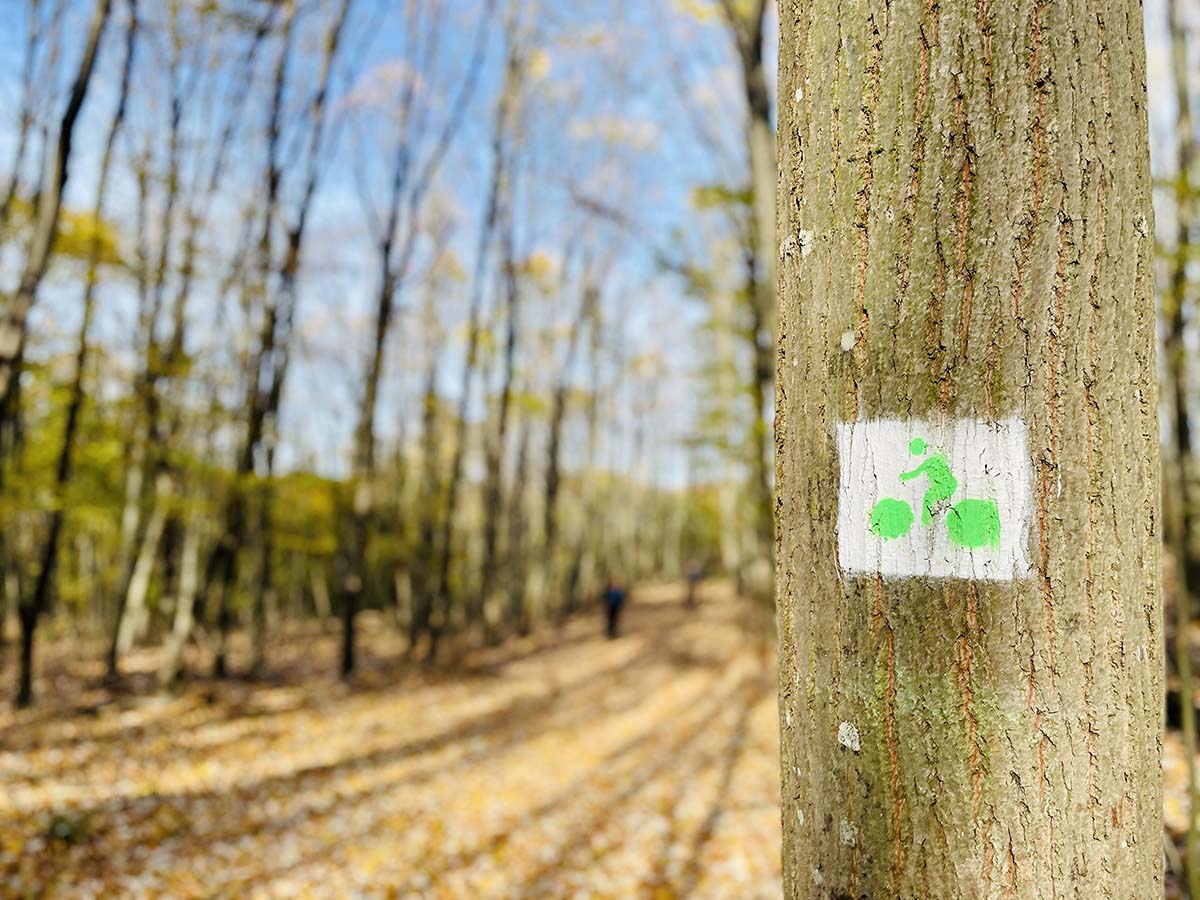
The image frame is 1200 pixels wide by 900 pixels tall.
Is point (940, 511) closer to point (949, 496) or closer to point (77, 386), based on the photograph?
point (949, 496)

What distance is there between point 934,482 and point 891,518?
61mm

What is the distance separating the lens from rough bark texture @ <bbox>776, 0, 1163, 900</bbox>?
30.3 inches

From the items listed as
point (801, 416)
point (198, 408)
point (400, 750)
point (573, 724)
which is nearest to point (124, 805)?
point (400, 750)

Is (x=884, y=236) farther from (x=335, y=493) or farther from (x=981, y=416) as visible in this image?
(x=335, y=493)

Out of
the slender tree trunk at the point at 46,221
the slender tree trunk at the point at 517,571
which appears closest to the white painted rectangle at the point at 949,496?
the slender tree trunk at the point at 46,221

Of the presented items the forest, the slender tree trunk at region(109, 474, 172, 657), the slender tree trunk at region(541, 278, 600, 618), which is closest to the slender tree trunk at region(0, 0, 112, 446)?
the forest

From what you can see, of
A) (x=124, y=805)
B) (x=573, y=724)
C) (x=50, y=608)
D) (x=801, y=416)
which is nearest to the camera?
(x=801, y=416)

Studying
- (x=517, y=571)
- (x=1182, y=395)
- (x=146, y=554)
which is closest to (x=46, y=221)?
(x=146, y=554)

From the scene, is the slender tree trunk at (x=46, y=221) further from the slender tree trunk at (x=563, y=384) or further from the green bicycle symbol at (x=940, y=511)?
the slender tree trunk at (x=563, y=384)

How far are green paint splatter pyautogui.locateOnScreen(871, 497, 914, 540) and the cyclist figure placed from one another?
17 millimetres

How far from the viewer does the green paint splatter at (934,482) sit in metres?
0.79

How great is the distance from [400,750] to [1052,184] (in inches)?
325

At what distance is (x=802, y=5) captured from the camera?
0.94m

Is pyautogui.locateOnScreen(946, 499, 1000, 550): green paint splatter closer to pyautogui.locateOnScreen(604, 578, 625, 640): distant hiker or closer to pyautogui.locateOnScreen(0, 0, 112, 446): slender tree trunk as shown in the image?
pyautogui.locateOnScreen(0, 0, 112, 446): slender tree trunk
